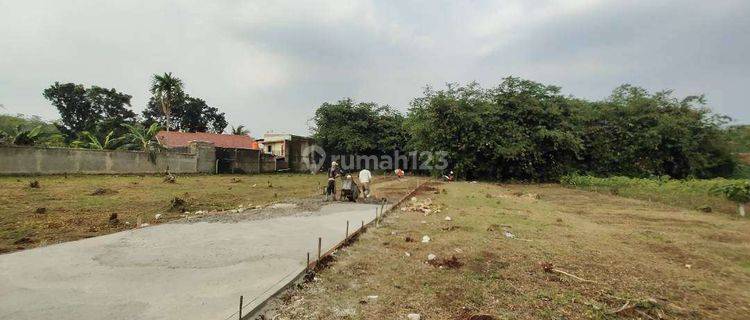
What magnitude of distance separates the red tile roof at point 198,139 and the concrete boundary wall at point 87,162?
8075 mm

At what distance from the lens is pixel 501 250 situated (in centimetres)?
663

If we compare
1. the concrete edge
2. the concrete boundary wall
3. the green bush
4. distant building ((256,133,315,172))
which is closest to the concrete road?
the concrete edge

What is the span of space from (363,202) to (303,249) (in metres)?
6.69

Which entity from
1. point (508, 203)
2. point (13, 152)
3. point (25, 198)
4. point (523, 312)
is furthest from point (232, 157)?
point (523, 312)

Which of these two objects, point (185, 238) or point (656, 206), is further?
point (656, 206)

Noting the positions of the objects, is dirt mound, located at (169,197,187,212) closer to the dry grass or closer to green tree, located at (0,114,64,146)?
the dry grass

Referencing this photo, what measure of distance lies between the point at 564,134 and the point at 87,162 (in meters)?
27.6

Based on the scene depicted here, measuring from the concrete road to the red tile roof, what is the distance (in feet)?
92.3

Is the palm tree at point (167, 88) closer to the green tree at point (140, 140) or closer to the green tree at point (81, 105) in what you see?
the green tree at point (81, 105)

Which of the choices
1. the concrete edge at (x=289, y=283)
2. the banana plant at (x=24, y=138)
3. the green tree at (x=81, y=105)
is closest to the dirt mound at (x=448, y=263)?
the concrete edge at (x=289, y=283)

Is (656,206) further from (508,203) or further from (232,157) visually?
(232,157)

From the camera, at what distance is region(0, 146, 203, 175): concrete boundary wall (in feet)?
62.2

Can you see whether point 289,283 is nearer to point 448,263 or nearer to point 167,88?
point 448,263

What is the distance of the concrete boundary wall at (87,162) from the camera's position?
1897cm
